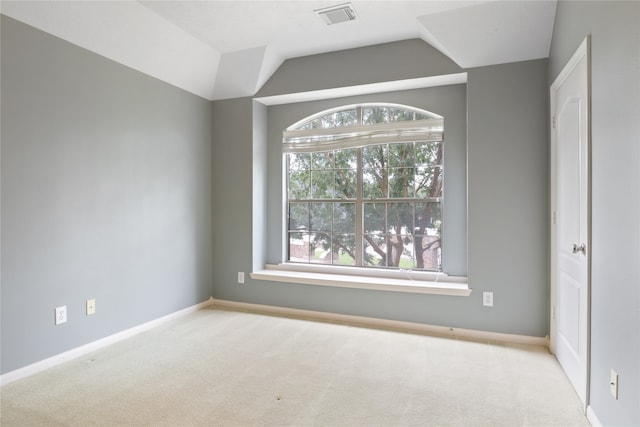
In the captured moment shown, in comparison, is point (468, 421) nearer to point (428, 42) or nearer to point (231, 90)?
point (428, 42)

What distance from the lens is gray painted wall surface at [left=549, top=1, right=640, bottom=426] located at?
1.41m

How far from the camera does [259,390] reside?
85.5 inches

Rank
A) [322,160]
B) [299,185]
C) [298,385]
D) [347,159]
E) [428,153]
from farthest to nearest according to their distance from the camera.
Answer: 1. [299,185]
2. [322,160]
3. [347,159]
4. [428,153]
5. [298,385]

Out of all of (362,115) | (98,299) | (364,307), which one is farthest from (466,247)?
(98,299)

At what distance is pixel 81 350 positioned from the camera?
270 centimetres

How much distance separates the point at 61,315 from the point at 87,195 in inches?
35.6

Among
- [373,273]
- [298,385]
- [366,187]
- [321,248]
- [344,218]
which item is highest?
[366,187]

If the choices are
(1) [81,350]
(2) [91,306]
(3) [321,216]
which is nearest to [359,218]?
(3) [321,216]

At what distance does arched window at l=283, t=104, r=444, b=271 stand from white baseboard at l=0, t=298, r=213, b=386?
152cm

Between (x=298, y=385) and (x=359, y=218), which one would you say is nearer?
(x=298, y=385)

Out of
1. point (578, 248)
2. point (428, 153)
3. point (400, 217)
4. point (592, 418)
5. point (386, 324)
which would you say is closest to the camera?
point (592, 418)

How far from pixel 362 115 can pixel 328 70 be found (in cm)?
61

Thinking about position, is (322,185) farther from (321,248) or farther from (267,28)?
(267,28)

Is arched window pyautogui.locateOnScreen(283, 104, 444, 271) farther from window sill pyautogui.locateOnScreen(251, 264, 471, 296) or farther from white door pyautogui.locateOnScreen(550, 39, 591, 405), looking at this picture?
white door pyautogui.locateOnScreen(550, 39, 591, 405)
